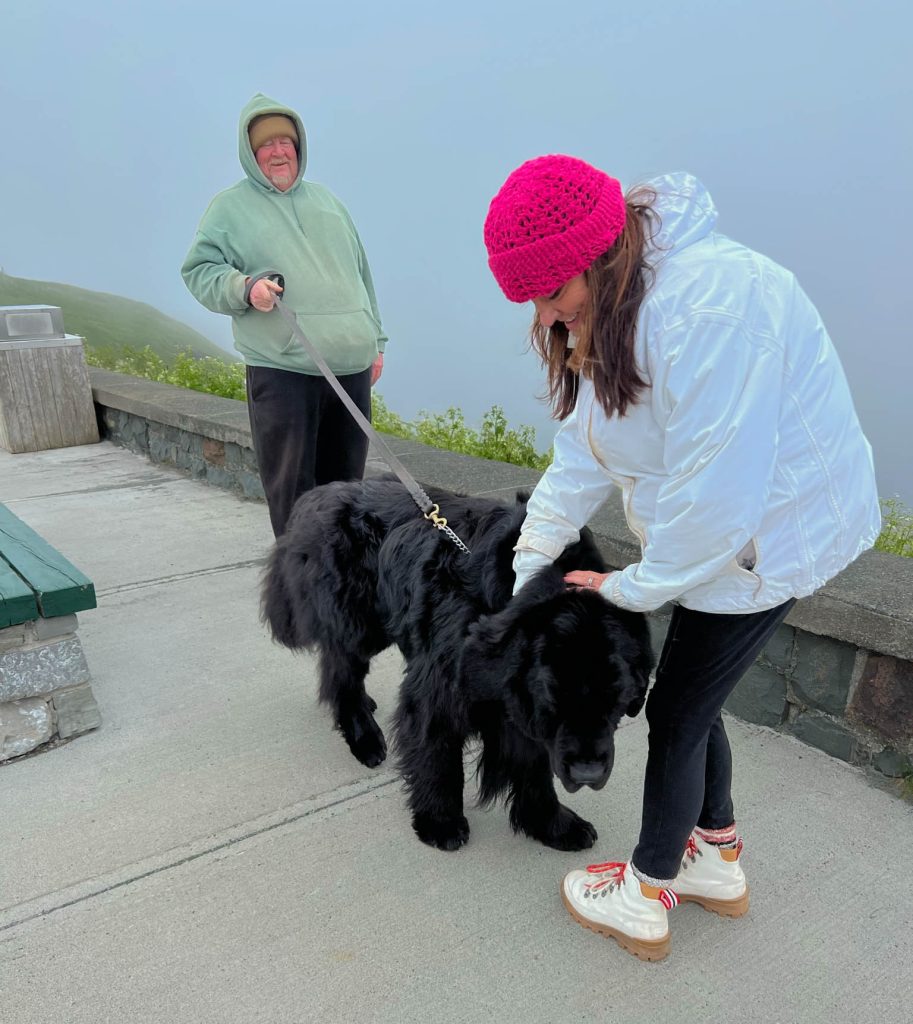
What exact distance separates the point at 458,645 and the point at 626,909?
0.70 metres

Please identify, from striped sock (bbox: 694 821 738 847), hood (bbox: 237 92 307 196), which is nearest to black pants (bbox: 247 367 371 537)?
hood (bbox: 237 92 307 196)

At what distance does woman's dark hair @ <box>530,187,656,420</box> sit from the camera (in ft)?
4.41

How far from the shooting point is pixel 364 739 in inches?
101

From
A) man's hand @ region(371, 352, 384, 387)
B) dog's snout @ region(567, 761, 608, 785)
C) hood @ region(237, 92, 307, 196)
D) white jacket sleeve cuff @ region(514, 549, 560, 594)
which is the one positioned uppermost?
hood @ region(237, 92, 307, 196)

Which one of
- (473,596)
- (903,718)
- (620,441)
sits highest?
(620,441)

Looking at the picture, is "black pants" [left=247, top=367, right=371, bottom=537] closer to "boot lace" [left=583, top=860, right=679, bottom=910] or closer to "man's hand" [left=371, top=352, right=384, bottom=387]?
"man's hand" [left=371, top=352, right=384, bottom=387]

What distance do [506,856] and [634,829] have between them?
0.38m

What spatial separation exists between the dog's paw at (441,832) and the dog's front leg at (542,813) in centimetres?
15

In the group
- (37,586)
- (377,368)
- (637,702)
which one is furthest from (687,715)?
(377,368)

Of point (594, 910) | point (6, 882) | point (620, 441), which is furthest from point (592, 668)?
point (6, 882)

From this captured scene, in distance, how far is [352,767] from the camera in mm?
2551

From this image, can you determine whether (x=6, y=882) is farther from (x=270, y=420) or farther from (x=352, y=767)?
(x=270, y=420)

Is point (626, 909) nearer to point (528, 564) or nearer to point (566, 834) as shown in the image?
point (566, 834)

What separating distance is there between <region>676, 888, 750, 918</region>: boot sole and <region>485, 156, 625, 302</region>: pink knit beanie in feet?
4.89
